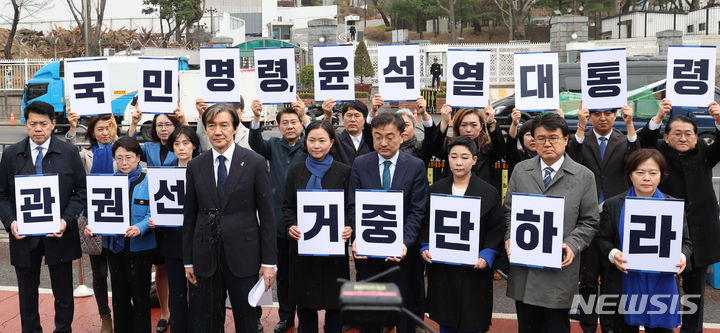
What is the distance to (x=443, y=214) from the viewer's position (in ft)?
15.5

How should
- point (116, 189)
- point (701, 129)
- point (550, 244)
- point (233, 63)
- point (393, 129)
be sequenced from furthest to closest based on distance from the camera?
point (701, 129), point (233, 63), point (116, 189), point (393, 129), point (550, 244)

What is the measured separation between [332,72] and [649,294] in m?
3.30

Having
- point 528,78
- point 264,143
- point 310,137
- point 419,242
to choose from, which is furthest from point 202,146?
point 528,78

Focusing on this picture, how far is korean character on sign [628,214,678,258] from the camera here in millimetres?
4414

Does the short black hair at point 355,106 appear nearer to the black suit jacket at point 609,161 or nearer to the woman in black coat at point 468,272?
the woman in black coat at point 468,272

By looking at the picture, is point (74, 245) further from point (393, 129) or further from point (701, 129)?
point (701, 129)

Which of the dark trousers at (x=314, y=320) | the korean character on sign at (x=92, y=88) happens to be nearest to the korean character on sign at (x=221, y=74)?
the korean character on sign at (x=92, y=88)

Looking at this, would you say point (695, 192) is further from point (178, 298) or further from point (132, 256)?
point (132, 256)

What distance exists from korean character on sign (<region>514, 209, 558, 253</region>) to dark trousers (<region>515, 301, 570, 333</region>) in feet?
1.51

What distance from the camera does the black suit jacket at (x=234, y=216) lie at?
4621 millimetres

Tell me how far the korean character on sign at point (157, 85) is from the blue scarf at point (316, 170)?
175cm

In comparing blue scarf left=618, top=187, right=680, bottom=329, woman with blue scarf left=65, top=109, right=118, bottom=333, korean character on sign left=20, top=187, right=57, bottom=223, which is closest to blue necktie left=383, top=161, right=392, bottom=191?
blue scarf left=618, top=187, right=680, bottom=329

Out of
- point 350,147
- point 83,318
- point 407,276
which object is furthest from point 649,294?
point 83,318

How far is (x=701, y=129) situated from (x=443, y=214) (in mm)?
11262
